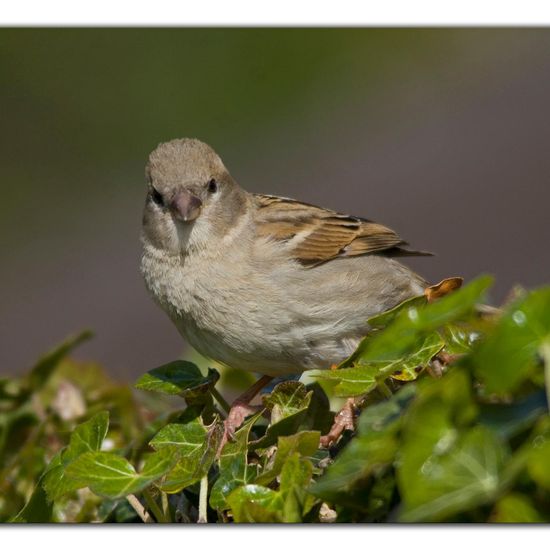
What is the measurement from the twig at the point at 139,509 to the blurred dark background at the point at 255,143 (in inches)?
121

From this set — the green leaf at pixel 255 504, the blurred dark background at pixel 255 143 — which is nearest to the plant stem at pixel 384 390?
the green leaf at pixel 255 504

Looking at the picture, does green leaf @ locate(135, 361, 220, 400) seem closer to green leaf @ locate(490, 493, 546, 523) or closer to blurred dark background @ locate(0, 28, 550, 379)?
green leaf @ locate(490, 493, 546, 523)

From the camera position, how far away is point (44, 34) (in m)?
4.47

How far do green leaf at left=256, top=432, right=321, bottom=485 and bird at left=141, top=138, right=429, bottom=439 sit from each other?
775 millimetres

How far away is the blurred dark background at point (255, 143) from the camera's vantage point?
4.84 meters

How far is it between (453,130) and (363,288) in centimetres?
312

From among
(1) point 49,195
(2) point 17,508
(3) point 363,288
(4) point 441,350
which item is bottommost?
(1) point 49,195

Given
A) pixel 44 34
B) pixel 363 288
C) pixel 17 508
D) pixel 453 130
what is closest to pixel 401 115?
pixel 453 130

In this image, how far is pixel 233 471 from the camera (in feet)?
4.41

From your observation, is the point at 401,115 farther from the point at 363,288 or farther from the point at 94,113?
the point at 363,288

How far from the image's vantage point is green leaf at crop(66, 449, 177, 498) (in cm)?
131

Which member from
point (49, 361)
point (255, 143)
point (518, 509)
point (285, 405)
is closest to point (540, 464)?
point (518, 509)

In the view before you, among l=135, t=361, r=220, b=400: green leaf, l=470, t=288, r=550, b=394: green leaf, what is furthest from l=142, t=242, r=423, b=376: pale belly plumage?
l=470, t=288, r=550, b=394: green leaf

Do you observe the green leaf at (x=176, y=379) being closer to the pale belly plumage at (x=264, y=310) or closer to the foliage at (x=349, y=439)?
the foliage at (x=349, y=439)
